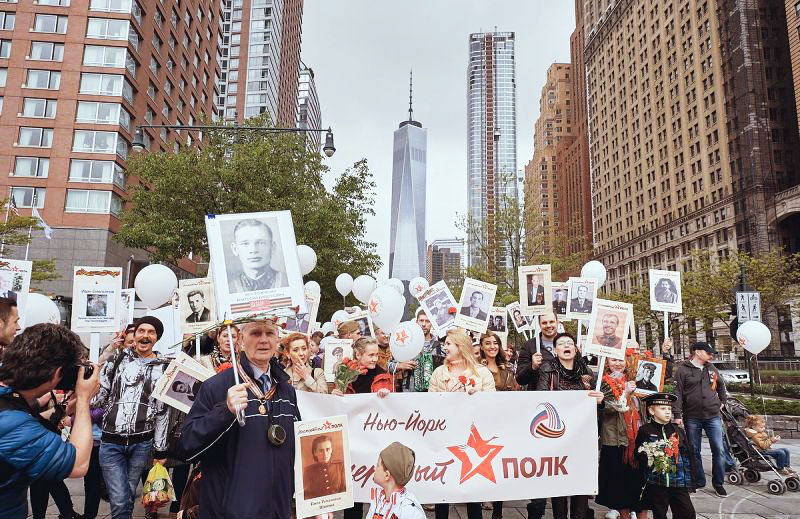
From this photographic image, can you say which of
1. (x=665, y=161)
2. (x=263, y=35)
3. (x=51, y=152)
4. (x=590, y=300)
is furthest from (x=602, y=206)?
(x=590, y=300)

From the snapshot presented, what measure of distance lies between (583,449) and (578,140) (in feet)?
442

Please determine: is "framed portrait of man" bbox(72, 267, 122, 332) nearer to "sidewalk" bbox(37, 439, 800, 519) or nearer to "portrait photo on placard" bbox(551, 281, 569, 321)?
"sidewalk" bbox(37, 439, 800, 519)

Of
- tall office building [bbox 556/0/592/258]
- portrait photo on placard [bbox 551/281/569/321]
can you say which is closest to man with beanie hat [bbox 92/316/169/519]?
portrait photo on placard [bbox 551/281/569/321]

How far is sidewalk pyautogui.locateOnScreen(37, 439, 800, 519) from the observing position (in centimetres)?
648

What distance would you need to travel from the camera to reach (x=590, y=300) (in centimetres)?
743

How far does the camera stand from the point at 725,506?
23.1 feet

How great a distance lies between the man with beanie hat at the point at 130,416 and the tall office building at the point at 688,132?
5775 centimetres

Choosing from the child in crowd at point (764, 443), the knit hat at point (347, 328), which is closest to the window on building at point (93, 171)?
the knit hat at point (347, 328)

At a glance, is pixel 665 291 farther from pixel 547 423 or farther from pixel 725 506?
pixel 547 423

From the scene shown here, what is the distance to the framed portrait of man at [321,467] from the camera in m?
3.43

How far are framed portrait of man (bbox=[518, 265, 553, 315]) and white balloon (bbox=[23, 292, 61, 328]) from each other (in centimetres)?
578

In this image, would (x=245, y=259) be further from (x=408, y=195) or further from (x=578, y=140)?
(x=578, y=140)

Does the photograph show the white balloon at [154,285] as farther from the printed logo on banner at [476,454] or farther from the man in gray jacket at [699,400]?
the man in gray jacket at [699,400]

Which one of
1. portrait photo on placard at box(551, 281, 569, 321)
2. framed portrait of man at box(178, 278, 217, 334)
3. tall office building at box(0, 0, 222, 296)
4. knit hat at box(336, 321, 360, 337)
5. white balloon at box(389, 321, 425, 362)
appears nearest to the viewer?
framed portrait of man at box(178, 278, 217, 334)
